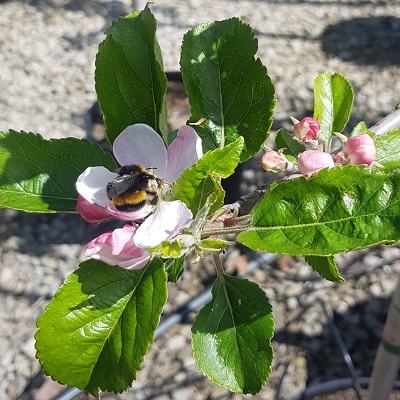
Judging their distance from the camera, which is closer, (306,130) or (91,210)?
(91,210)

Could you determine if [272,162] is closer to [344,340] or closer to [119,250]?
[119,250]

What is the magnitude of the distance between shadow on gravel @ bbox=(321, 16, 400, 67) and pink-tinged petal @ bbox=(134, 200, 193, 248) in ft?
9.15

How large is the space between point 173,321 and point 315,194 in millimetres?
1548

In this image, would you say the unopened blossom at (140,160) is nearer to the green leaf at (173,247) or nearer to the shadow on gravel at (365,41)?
the green leaf at (173,247)

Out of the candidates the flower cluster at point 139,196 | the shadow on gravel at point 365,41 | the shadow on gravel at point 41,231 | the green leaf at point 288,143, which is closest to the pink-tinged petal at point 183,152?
the flower cluster at point 139,196

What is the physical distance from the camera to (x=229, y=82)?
67cm

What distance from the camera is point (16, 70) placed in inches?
124

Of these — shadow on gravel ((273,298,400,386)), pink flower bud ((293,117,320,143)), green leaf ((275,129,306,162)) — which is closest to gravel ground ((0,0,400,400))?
shadow on gravel ((273,298,400,386))

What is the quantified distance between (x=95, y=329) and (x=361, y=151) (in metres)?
0.36

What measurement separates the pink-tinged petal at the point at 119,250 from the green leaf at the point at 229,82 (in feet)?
0.69

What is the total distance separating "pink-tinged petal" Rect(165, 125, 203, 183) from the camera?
562 mm

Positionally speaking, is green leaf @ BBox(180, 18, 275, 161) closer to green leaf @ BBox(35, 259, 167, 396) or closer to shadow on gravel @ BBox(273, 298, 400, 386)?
green leaf @ BBox(35, 259, 167, 396)

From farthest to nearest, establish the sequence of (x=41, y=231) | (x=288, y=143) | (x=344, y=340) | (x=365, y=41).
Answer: (x=365, y=41), (x=41, y=231), (x=344, y=340), (x=288, y=143)

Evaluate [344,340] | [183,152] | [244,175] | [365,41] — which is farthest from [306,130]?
[365,41]
